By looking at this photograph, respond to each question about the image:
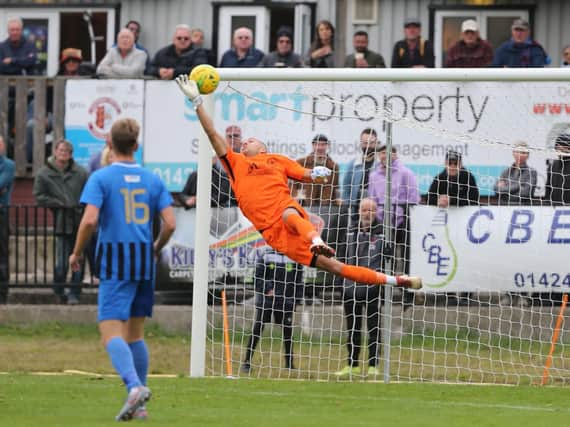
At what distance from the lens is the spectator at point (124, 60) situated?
2111 centimetres

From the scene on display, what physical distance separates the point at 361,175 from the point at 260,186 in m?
2.78

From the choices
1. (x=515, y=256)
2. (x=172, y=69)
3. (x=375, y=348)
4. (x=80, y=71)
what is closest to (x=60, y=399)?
(x=375, y=348)

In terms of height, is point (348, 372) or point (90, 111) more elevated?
point (90, 111)

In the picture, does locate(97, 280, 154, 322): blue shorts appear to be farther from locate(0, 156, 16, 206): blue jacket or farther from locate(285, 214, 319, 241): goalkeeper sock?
locate(0, 156, 16, 206): blue jacket

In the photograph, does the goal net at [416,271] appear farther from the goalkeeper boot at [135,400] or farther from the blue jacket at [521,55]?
the goalkeeper boot at [135,400]

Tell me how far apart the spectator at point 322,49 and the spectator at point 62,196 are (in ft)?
12.6

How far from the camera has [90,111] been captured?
68.8 feet

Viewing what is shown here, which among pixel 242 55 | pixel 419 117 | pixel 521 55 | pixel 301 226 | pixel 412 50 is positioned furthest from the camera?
pixel 242 55

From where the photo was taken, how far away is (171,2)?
78.2 feet

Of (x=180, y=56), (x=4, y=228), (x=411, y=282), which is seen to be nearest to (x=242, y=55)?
(x=180, y=56)

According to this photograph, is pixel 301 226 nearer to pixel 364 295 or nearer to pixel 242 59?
pixel 364 295

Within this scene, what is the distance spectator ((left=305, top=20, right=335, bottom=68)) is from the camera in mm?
20828

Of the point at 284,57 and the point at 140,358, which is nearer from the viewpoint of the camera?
the point at 140,358

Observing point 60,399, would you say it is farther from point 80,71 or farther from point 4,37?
point 4,37
